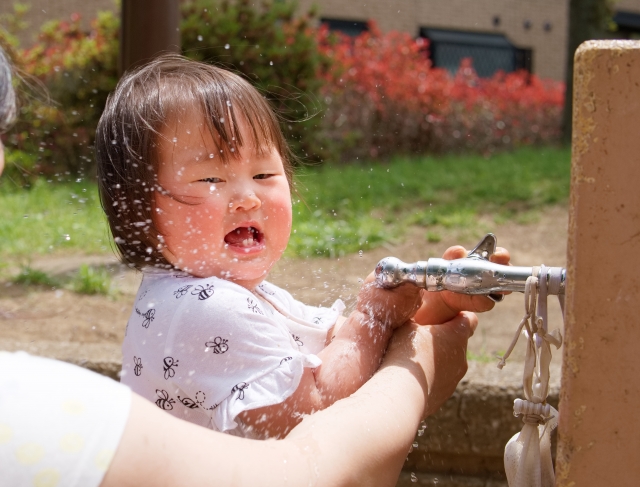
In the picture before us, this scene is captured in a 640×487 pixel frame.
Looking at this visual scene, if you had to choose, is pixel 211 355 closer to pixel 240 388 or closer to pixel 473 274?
pixel 240 388

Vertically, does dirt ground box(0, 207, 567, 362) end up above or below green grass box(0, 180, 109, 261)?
below

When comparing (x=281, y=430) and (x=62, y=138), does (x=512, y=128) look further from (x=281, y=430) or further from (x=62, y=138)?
(x=281, y=430)

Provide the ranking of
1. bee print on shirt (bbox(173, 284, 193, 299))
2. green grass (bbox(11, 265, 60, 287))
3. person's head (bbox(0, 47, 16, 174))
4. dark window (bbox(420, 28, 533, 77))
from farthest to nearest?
dark window (bbox(420, 28, 533, 77)), green grass (bbox(11, 265, 60, 287)), bee print on shirt (bbox(173, 284, 193, 299)), person's head (bbox(0, 47, 16, 174))

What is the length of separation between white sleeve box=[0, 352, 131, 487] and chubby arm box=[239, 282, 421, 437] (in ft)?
1.59

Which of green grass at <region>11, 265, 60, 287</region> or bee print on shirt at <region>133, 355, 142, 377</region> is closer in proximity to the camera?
bee print on shirt at <region>133, 355, 142, 377</region>

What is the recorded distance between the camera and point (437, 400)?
1499 millimetres

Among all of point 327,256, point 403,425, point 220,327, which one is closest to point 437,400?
point 403,425

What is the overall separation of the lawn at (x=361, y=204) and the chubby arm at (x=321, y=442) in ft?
8.67

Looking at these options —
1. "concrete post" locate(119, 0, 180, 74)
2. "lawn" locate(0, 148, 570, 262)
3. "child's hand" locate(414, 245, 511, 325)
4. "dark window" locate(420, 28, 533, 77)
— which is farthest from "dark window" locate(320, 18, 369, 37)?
"child's hand" locate(414, 245, 511, 325)

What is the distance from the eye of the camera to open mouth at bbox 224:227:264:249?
1552 mm

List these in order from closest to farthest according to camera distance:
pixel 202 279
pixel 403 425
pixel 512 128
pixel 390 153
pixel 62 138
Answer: pixel 403 425, pixel 202 279, pixel 62 138, pixel 390 153, pixel 512 128

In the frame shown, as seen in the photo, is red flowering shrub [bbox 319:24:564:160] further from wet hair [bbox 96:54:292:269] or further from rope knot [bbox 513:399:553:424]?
rope knot [bbox 513:399:553:424]

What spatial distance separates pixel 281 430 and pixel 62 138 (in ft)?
21.1

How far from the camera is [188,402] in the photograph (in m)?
1.42
